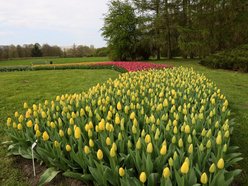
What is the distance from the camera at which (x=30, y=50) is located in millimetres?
59656

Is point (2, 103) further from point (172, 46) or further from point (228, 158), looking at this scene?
point (172, 46)

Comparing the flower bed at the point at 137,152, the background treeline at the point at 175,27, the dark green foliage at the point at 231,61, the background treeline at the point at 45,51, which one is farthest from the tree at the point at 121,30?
the background treeline at the point at 45,51

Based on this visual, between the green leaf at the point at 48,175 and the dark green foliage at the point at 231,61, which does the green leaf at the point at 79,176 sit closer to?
the green leaf at the point at 48,175

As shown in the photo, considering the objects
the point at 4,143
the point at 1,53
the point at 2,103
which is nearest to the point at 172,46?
the point at 2,103

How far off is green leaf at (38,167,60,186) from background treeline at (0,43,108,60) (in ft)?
176

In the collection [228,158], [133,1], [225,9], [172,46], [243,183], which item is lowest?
[243,183]

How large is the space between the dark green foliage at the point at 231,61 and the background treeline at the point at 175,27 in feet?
18.2

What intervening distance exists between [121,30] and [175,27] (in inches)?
226

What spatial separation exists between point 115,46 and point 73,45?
4041 centimetres

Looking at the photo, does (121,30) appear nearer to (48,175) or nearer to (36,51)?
(48,175)

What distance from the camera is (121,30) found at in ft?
89.7

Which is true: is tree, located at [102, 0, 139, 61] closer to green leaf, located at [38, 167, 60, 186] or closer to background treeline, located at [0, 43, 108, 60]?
green leaf, located at [38, 167, 60, 186]

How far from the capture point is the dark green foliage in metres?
14.9

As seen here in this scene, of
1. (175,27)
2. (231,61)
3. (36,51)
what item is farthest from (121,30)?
(36,51)
